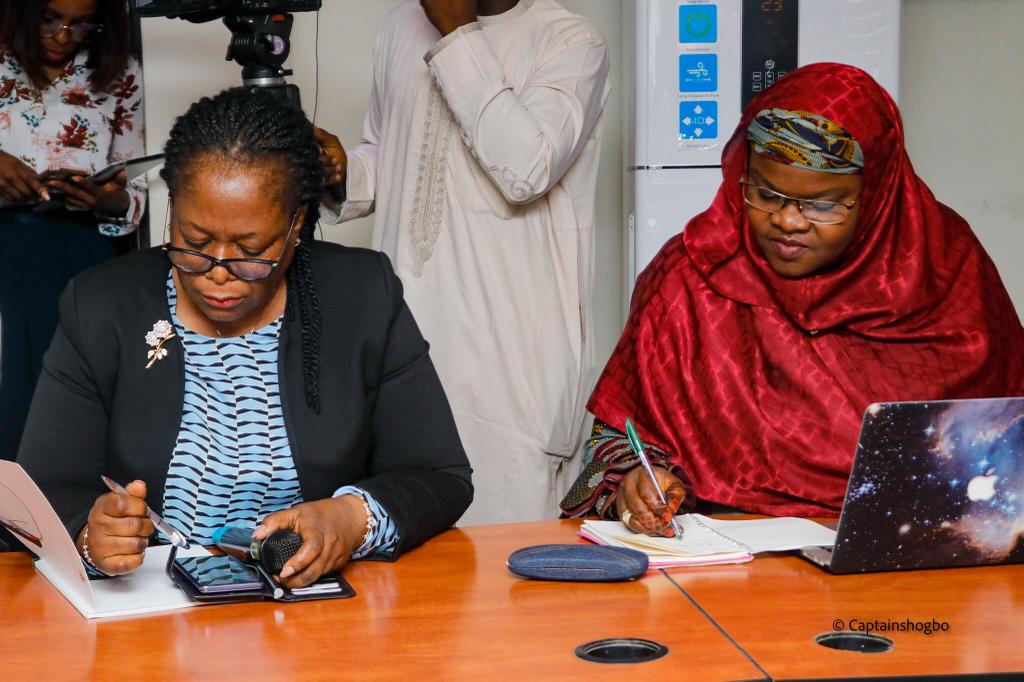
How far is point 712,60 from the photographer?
10.0ft

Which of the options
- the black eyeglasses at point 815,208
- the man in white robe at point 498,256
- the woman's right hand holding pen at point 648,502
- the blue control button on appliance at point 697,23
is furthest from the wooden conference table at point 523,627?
the blue control button on appliance at point 697,23

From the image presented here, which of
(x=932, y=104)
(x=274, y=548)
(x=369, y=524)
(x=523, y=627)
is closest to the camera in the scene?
(x=523, y=627)

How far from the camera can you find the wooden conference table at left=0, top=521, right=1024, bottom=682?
120 centimetres

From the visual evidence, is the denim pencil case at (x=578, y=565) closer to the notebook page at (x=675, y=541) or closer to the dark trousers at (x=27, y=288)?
the notebook page at (x=675, y=541)

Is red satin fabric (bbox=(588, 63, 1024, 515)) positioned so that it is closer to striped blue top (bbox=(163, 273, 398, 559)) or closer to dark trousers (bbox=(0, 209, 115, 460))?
striped blue top (bbox=(163, 273, 398, 559))

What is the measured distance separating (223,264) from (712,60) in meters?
1.79

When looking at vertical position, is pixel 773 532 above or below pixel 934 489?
below

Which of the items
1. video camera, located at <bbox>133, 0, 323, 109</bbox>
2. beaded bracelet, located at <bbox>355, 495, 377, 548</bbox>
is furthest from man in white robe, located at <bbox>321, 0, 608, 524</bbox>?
beaded bracelet, located at <bbox>355, 495, 377, 548</bbox>

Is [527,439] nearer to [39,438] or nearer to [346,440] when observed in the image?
[346,440]

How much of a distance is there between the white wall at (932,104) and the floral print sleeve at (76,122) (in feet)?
2.88

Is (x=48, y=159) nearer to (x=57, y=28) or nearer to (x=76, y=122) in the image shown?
(x=76, y=122)

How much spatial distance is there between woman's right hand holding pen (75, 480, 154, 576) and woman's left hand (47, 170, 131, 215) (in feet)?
4.34

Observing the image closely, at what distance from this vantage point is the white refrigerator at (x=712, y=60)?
3.05 meters

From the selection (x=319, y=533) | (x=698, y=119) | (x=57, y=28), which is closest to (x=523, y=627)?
(x=319, y=533)
